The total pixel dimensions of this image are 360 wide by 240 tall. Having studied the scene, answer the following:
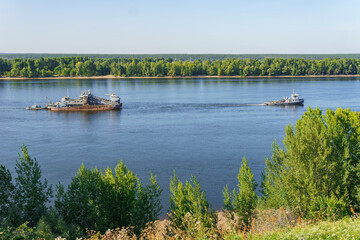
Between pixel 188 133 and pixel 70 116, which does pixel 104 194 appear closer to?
pixel 188 133

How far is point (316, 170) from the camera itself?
19828mm

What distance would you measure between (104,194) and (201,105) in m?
58.4

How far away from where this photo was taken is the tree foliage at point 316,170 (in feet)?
63.9

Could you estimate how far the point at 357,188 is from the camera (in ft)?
64.6

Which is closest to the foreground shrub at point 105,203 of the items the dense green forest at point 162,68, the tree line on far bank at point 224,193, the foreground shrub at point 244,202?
the tree line on far bank at point 224,193

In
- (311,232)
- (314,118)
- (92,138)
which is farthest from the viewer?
(92,138)

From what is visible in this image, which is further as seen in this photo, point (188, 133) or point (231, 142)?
point (188, 133)

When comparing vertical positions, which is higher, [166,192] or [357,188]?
[357,188]

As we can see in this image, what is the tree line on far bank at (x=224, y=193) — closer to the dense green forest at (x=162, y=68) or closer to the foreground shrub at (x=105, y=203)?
the foreground shrub at (x=105, y=203)

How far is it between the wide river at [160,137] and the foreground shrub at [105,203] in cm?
652

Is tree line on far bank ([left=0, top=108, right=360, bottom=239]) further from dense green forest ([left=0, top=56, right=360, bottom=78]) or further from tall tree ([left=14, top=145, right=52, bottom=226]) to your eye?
dense green forest ([left=0, top=56, right=360, bottom=78])

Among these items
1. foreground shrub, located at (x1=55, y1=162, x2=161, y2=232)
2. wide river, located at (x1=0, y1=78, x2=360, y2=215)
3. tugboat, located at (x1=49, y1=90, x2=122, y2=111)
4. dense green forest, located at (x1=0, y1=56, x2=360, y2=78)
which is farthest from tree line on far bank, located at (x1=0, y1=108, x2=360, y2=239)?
dense green forest, located at (x1=0, y1=56, x2=360, y2=78)

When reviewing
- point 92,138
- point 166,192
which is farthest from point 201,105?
point 166,192

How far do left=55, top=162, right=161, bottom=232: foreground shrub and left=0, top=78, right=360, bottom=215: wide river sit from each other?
21.4 feet
